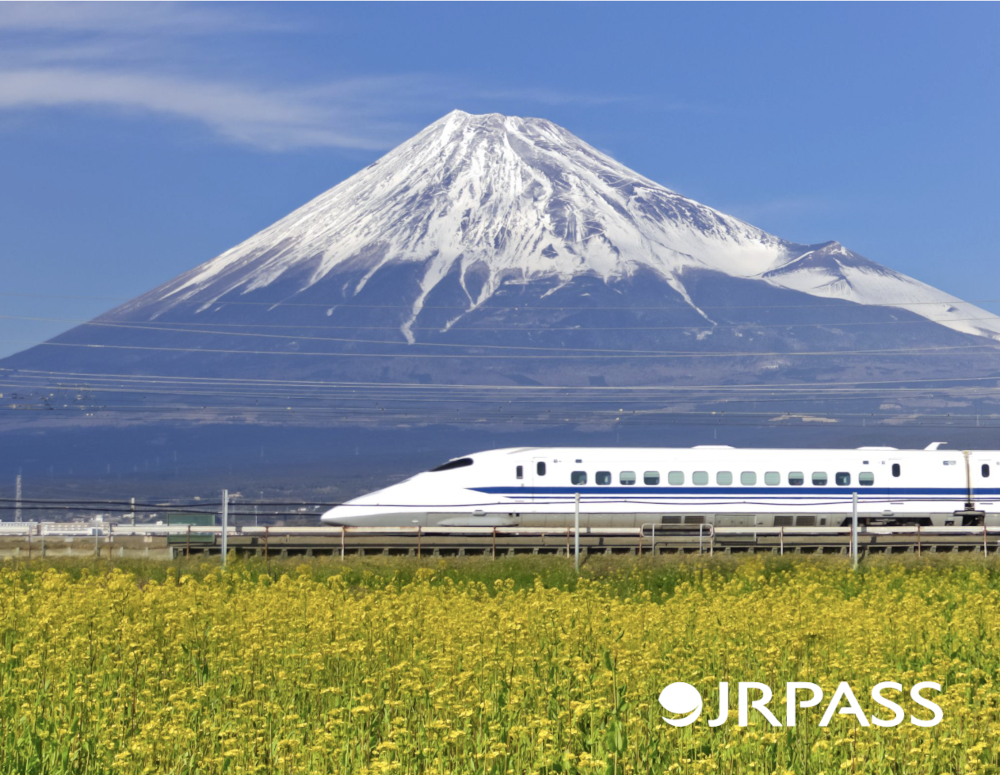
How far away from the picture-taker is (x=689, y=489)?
49.8m

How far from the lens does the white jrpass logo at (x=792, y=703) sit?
11156 millimetres

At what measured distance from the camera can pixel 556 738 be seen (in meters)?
11.3

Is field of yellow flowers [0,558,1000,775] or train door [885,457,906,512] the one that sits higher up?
train door [885,457,906,512]

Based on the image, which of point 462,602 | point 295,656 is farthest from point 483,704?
point 462,602

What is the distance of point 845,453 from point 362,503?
18499 mm

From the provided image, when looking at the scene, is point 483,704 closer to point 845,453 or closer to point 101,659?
point 101,659

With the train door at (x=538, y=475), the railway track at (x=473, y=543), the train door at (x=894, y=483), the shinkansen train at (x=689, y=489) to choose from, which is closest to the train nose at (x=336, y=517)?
the shinkansen train at (x=689, y=489)

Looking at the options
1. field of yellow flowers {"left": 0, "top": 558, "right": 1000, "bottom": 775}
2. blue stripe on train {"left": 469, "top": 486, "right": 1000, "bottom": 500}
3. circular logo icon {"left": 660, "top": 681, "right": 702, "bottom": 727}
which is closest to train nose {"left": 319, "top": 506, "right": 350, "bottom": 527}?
blue stripe on train {"left": 469, "top": 486, "right": 1000, "bottom": 500}

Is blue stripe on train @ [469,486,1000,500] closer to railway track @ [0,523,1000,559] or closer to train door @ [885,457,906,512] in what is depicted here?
train door @ [885,457,906,512]

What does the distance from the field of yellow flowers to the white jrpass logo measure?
4.8 inches

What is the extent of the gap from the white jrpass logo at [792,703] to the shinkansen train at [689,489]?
35.5 meters

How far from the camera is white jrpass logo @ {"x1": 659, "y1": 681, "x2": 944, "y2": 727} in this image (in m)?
11.2

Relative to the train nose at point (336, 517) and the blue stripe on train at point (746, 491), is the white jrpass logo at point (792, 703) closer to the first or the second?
the blue stripe on train at point (746, 491)

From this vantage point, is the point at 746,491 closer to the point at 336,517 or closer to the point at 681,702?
the point at 336,517
